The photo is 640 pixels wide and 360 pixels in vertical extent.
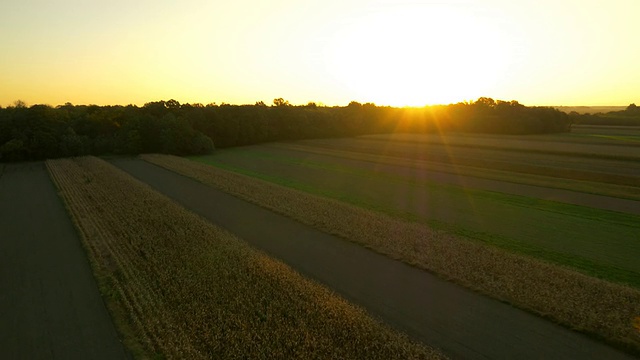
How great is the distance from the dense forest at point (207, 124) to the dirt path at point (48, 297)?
39.6 meters

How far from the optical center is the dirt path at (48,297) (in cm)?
1304

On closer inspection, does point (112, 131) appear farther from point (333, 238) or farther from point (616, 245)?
point (616, 245)

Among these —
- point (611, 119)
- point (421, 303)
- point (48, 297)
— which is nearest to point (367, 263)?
point (421, 303)

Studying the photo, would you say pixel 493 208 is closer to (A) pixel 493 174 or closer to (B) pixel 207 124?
(A) pixel 493 174

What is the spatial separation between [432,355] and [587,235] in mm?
17190

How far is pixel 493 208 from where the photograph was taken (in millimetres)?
30219

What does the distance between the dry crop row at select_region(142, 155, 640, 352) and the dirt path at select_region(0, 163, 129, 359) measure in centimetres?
1302

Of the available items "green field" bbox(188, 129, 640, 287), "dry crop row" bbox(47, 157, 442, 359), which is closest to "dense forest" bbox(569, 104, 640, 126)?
"green field" bbox(188, 129, 640, 287)

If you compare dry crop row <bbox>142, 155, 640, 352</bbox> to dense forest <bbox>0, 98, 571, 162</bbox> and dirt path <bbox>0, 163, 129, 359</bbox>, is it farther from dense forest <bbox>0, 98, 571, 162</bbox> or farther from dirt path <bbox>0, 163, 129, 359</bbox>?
dense forest <bbox>0, 98, 571, 162</bbox>

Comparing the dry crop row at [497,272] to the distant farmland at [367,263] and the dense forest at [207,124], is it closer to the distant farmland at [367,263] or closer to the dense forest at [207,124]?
the distant farmland at [367,263]

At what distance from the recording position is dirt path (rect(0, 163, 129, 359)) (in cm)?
1304

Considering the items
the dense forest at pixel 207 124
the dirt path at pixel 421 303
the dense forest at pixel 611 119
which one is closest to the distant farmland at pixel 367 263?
the dirt path at pixel 421 303

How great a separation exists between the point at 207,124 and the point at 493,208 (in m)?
61.2

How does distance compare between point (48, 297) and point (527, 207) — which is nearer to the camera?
point (48, 297)
